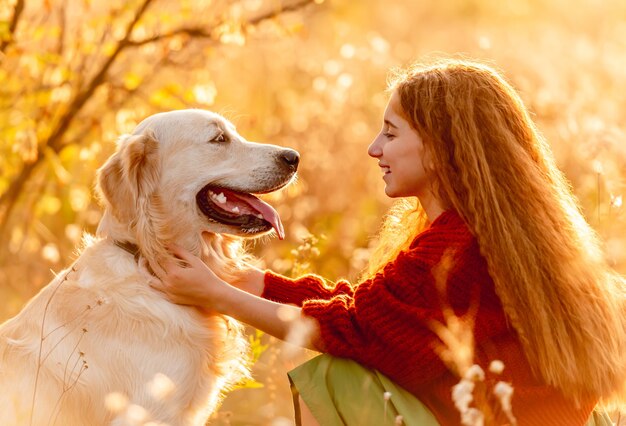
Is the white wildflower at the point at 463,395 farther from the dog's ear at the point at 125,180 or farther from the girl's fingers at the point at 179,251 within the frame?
the dog's ear at the point at 125,180

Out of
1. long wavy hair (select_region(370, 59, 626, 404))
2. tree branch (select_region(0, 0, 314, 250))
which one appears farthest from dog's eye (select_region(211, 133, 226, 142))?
tree branch (select_region(0, 0, 314, 250))

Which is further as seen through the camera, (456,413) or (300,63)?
(300,63)

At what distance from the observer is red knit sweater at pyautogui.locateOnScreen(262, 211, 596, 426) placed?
2.96 metres

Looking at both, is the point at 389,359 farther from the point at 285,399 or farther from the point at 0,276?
the point at 0,276

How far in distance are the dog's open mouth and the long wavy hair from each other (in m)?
0.61

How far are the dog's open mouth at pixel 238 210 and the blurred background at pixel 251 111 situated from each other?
191 mm

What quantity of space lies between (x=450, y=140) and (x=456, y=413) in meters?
0.92

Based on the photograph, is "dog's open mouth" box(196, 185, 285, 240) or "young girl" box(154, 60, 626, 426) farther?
"dog's open mouth" box(196, 185, 285, 240)

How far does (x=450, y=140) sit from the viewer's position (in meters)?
3.16

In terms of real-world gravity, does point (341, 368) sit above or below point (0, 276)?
above

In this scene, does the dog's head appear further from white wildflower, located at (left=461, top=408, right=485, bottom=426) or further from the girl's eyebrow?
white wildflower, located at (left=461, top=408, right=485, bottom=426)

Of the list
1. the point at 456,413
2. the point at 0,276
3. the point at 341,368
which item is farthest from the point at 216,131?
the point at 0,276

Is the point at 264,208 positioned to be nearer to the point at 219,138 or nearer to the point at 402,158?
the point at 219,138

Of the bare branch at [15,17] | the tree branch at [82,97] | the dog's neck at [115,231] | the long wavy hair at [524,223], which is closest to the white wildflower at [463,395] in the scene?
the long wavy hair at [524,223]
